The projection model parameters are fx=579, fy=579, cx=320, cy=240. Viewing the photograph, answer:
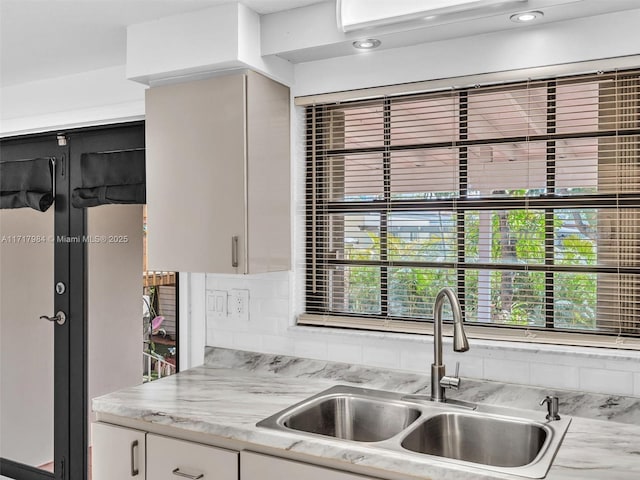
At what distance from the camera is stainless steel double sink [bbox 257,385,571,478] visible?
1.87 meters

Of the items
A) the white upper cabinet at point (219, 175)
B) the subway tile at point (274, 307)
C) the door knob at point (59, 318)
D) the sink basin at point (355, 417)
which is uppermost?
the white upper cabinet at point (219, 175)

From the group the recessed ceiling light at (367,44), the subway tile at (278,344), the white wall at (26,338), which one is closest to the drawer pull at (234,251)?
the subway tile at (278,344)

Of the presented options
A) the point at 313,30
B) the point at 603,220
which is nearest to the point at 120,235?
the point at 313,30

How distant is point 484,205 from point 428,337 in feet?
1.84

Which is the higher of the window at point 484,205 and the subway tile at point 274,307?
the window at point 484,205

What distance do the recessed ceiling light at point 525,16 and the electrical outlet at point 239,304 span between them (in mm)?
1566

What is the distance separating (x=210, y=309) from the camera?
2748mm

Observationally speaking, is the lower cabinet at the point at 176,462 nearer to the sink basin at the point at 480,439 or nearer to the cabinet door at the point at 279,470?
the cabinet door at the point at 279,470

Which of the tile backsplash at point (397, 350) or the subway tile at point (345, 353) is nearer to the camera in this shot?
the tile backsplash at point (397, 350)

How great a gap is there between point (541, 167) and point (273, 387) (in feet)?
4.39

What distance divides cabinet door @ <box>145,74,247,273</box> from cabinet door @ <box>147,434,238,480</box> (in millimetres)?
665

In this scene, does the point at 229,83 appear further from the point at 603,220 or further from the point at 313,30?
the point at 603,220

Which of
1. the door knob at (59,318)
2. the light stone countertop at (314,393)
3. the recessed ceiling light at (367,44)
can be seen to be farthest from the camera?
the door knob at (59,318)

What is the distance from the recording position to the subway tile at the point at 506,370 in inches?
82.4
